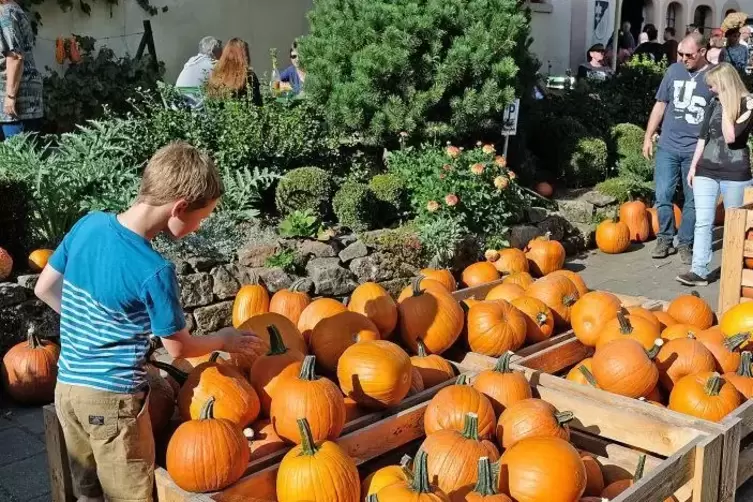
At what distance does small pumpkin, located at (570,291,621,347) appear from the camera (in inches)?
160

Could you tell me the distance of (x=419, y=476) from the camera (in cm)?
245

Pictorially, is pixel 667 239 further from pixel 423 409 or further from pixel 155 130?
pixel 423 409

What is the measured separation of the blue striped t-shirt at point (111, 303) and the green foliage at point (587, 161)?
7379 millimetres

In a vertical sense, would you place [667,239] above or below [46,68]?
below

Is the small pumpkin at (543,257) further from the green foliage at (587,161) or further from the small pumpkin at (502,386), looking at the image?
the small pumpkin at (502,386)

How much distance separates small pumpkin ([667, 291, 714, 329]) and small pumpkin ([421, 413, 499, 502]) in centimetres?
186

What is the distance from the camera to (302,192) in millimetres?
6629

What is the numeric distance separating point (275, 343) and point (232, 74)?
461cm

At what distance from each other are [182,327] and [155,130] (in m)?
4.27

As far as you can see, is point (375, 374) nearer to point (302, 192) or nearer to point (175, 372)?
point (175, 372)

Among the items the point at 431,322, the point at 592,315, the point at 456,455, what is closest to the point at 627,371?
the point at 592,315

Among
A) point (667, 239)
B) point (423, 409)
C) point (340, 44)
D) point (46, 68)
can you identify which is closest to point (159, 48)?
point (46, 68)

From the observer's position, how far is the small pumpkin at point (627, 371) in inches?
135

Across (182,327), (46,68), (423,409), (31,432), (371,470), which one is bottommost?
(31,432)
